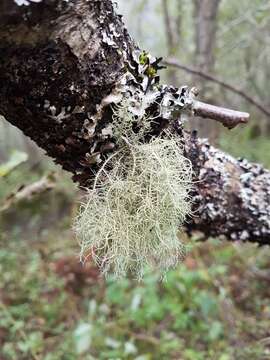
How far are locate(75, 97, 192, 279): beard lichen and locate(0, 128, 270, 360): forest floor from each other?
1.07 metres

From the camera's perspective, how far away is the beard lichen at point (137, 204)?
2.48 feet

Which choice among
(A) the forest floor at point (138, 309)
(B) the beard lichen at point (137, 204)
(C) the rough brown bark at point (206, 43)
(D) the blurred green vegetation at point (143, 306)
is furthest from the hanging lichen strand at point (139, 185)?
(C) the rough brown bark at point (206, 43)

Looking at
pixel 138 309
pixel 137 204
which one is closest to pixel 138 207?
pixel 137 204

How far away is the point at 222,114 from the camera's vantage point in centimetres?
79

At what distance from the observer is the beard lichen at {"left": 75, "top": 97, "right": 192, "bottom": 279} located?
2.48ft

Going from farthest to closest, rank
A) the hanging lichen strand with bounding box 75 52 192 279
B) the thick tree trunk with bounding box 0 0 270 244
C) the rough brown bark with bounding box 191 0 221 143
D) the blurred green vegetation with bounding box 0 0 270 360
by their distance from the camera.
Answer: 1. the rough brown bark with bounding box 191 0 221 143
2. the blurred green vegetation with bounding box 0 0 270 360
3. the hanging lichen strand with bounding box 75 52 192 279
4. the thick tree trunk with bounding box 0 0 270 244

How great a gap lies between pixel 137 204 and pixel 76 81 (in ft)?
0.80

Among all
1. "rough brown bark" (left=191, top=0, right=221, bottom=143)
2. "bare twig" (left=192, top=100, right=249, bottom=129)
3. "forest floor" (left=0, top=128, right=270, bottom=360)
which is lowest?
"forest floor" (left=0, top=128, right=270, bottom=360)

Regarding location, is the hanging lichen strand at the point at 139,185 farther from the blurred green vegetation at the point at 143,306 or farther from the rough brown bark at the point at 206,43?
the rough brown bark at the point at 206,43

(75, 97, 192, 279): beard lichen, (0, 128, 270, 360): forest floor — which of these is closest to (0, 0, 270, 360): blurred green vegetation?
(0, 128, 270, 360): forest floor

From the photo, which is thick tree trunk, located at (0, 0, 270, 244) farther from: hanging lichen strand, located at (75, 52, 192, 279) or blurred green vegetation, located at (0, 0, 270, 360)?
blurred green vegetation, located at (0, 0, 270, 360)

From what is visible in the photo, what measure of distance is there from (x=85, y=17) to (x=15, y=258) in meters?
2.77

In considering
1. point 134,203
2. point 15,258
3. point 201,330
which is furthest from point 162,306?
point 134,203

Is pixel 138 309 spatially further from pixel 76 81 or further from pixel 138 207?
pixel 76 81
